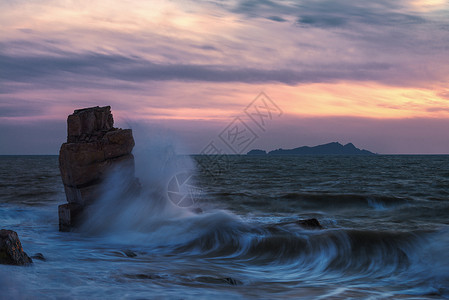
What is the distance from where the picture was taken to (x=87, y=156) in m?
11.5

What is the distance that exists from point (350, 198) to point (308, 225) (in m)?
9.45

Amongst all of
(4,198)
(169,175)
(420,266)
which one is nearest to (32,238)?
(169,175)

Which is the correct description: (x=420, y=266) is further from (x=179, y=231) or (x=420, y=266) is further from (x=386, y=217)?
(x=386, y=217)

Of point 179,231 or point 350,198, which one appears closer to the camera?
point 179,231

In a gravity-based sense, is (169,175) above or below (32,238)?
above

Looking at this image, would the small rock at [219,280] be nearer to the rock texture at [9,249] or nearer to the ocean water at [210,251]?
the ocean water at [210,251]

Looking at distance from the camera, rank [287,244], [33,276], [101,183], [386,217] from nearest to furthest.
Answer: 1. [33,276]
2. [287,244]
3. [101,183]
4. [386,217]

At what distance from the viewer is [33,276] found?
5.91m

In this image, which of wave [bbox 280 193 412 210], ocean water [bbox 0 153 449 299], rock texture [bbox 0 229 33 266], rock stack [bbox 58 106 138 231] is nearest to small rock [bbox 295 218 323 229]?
ocean water [bbox 0 153 449 299]

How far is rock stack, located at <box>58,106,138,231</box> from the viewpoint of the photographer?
1140 centimetres

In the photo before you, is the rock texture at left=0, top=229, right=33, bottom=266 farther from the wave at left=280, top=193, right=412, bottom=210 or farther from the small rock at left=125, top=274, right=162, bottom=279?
the wave at left=280, top=193, right=412, bottom=210

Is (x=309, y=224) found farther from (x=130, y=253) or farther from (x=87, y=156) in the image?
(x=87, y=156)

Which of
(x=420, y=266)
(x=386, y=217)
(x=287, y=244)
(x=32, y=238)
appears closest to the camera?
(x=420, y=266)

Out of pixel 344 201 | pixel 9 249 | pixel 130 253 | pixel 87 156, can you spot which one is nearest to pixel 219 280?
pixel 130 253
